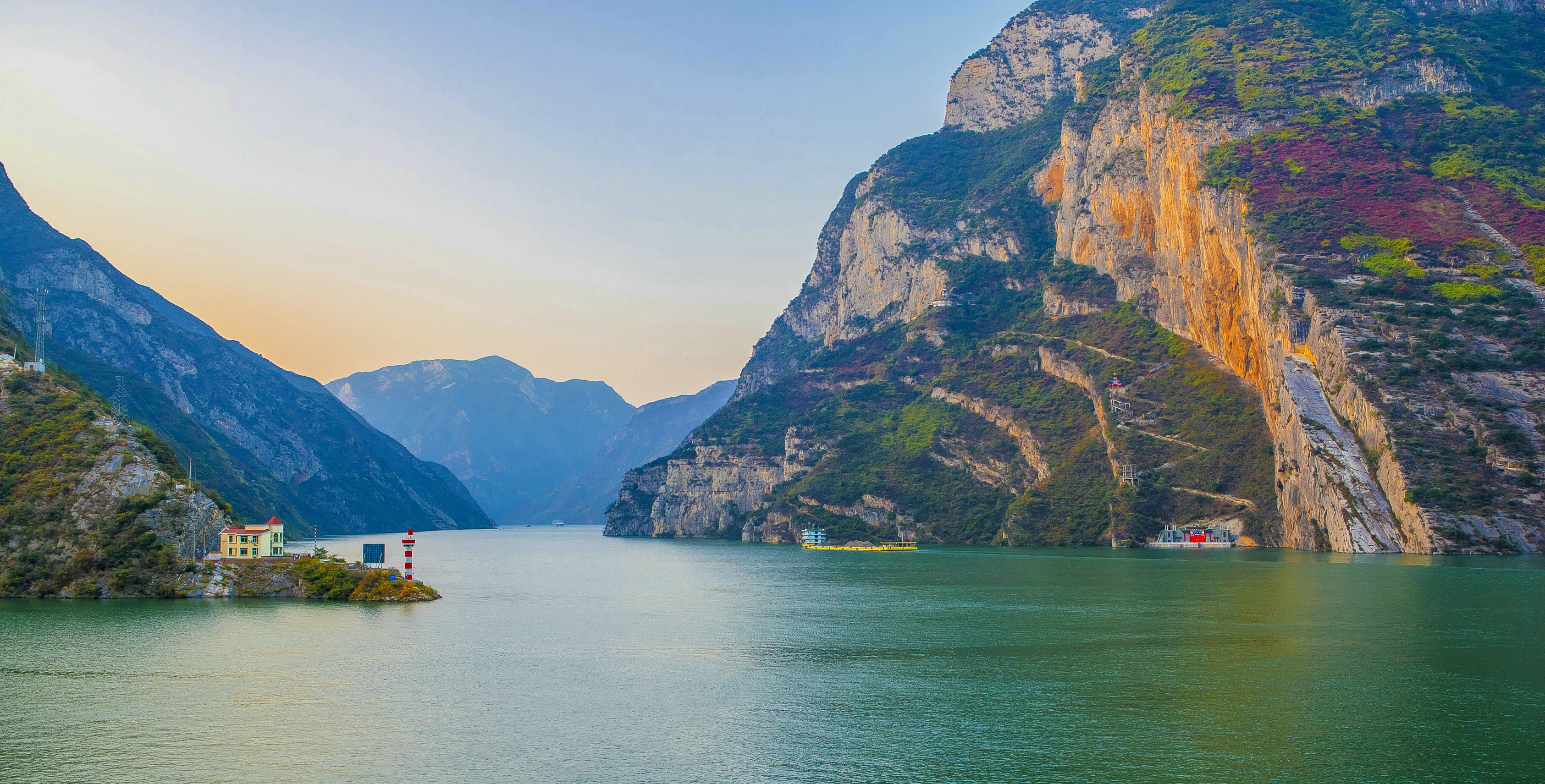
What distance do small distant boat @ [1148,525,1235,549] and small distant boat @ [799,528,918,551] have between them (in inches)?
1498

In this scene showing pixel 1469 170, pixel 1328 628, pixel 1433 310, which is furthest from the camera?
pixel 1469 170

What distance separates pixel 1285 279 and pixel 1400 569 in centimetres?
6062

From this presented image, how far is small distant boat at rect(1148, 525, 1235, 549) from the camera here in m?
140

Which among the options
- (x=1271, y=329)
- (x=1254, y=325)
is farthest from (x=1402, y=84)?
(x=1271, y=329)

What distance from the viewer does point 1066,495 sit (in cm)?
16038

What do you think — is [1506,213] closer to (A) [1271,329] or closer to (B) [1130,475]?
(A) [1271,329]

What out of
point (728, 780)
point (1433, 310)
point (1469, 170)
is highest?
point (1469, 170)

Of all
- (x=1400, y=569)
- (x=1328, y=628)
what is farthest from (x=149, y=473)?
(x=1400, y=569)

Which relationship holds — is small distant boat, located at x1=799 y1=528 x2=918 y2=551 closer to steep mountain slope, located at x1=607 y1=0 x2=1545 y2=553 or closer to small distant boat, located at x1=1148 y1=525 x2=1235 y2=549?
steep mountain slope, located at x1=607 y1=0 x2=1545 y2=553

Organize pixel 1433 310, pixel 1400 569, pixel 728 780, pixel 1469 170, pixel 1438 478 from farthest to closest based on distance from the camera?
pixel 1469 170, pixel 1433 310, pixel 1438 478, pixel 1400 569, pixel 728 780

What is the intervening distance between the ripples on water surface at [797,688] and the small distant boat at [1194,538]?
6191 cm

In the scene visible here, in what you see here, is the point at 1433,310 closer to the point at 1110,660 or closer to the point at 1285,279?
the point at 1285,279

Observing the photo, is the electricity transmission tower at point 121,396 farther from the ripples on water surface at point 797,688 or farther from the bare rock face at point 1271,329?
the bare rock face at point 1271,329

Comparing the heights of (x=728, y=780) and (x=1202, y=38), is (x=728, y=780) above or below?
below
